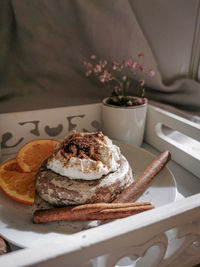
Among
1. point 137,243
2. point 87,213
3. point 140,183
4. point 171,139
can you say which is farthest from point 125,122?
point 137,243

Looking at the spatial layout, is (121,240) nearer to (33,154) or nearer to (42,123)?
(33,154)

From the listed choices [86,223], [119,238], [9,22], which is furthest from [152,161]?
[9,22]

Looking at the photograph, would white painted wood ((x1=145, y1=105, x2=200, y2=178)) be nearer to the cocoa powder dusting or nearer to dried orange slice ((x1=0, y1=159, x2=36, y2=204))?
the cocoa powder dusting

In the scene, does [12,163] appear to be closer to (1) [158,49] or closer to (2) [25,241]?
(2) [25,241]

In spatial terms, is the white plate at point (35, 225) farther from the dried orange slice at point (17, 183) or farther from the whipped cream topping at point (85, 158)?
the whipped cream topping at point (85, 158)

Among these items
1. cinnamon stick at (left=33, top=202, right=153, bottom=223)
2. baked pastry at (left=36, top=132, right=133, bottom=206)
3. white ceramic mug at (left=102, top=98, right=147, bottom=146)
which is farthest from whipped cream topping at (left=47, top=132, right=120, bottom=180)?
white ceramic mug at (left=102, top=98, right=147, bottom=146)
